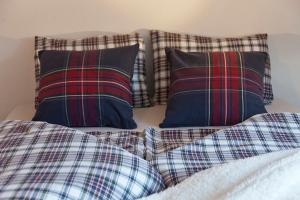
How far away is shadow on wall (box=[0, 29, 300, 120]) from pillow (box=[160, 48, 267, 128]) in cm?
38

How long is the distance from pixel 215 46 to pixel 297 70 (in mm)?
538

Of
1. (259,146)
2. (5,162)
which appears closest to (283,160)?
(259,146)

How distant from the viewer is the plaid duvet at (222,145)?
1.16 m

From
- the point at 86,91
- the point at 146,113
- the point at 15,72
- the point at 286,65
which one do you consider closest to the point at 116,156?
the point at 86,91

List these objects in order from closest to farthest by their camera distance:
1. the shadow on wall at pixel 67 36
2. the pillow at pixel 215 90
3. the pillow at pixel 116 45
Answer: the pillow at pixel 215 90 < the pillow at pixel 116 45 < the shadow on wall at pixel 67 36

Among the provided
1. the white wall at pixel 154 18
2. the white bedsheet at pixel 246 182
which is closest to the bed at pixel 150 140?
the white bedsheet at pixel 246 182

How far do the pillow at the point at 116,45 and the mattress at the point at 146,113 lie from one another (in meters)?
0.07

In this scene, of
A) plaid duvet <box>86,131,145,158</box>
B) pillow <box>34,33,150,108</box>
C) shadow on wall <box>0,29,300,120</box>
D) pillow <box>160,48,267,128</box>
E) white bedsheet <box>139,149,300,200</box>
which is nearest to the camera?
white bedsheet <box>139,149,300,200</box>

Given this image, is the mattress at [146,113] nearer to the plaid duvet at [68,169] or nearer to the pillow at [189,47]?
the pillow at [189,47]

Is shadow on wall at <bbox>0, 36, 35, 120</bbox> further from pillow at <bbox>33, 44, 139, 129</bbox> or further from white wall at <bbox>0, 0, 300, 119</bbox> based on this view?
pillow at <bbox>33, 44, 139, 129</bbox>

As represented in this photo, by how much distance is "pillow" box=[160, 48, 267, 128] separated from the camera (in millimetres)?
1600

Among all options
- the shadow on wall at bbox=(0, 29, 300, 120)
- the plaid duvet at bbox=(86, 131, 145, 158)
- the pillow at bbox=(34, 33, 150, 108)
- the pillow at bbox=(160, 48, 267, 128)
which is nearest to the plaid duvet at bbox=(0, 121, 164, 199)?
the plaid duvet at bbox=(86, 131, 145, 158)

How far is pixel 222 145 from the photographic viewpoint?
1.28 metres

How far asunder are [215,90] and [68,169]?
81cm
